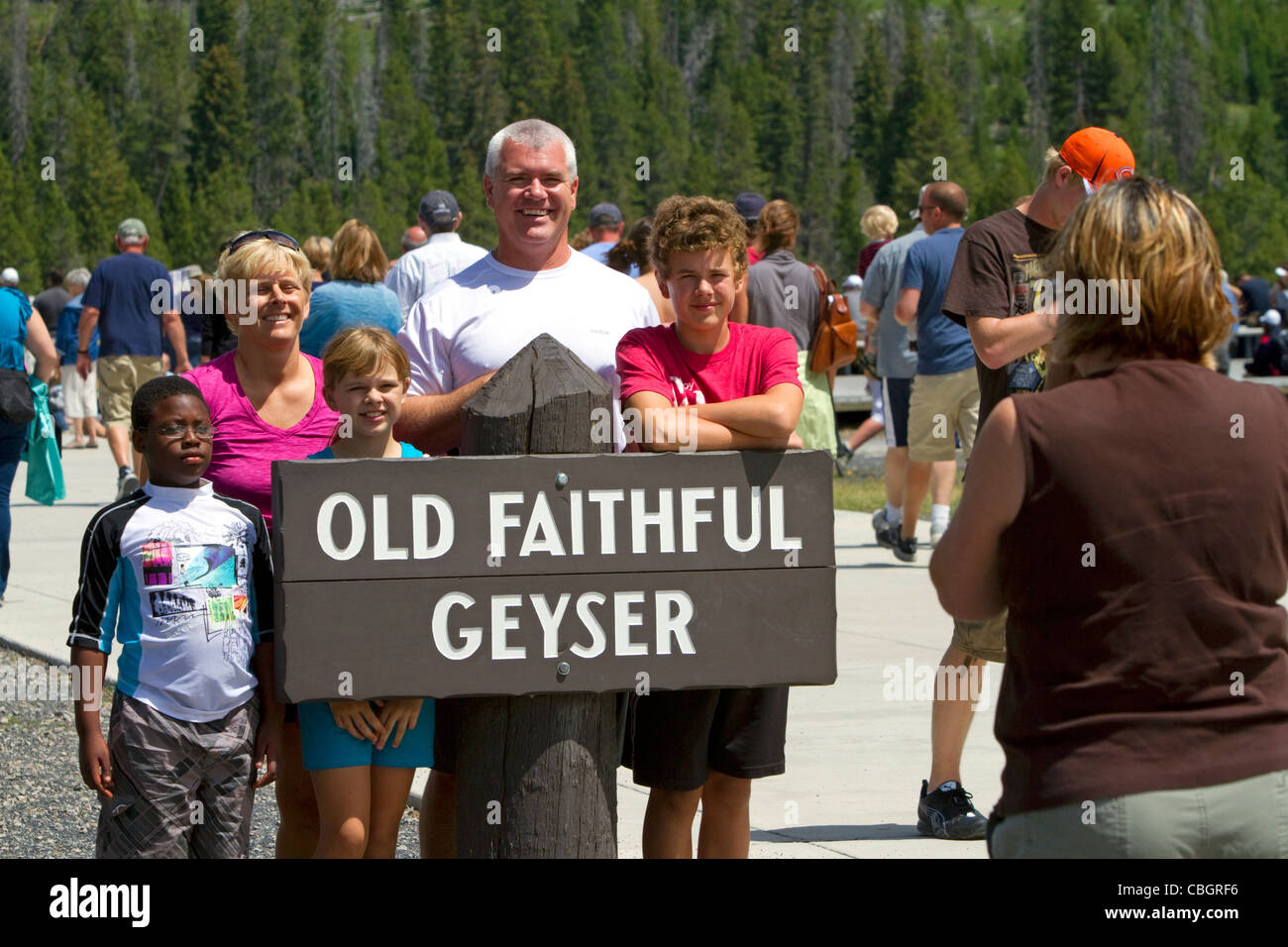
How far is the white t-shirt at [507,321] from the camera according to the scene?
4105 mm

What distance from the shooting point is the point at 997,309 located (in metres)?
4.89

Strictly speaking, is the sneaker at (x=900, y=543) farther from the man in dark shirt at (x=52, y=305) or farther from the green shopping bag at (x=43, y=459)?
the man in dark shirt at (x=52, y=305)

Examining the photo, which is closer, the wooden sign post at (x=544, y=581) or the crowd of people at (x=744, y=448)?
the crowd of people at (x=744, y=448)

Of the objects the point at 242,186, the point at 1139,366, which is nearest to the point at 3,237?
the point at 242,186

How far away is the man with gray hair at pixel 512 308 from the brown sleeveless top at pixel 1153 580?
5.49ft

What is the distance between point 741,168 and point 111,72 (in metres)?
41.3

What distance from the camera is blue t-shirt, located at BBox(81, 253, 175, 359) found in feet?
41.8

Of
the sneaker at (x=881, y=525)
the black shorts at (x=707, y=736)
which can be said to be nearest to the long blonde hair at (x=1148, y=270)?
the black shorts at (x=707, y=736)

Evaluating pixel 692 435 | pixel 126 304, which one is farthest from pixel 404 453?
pixel 126 304

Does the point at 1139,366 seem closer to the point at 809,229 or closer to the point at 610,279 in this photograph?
the point at 610,279

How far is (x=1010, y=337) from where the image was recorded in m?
4.82

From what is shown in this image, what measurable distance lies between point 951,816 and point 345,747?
6.28 feet

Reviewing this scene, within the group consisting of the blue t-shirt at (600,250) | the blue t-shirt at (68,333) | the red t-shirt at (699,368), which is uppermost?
the blue t-shirt at (68,333)

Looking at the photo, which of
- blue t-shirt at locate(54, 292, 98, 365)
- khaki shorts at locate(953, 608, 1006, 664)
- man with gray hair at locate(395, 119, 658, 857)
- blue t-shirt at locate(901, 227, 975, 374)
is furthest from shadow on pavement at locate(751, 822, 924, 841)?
blue t-shirt at locate(54, 292, 98, 365)
